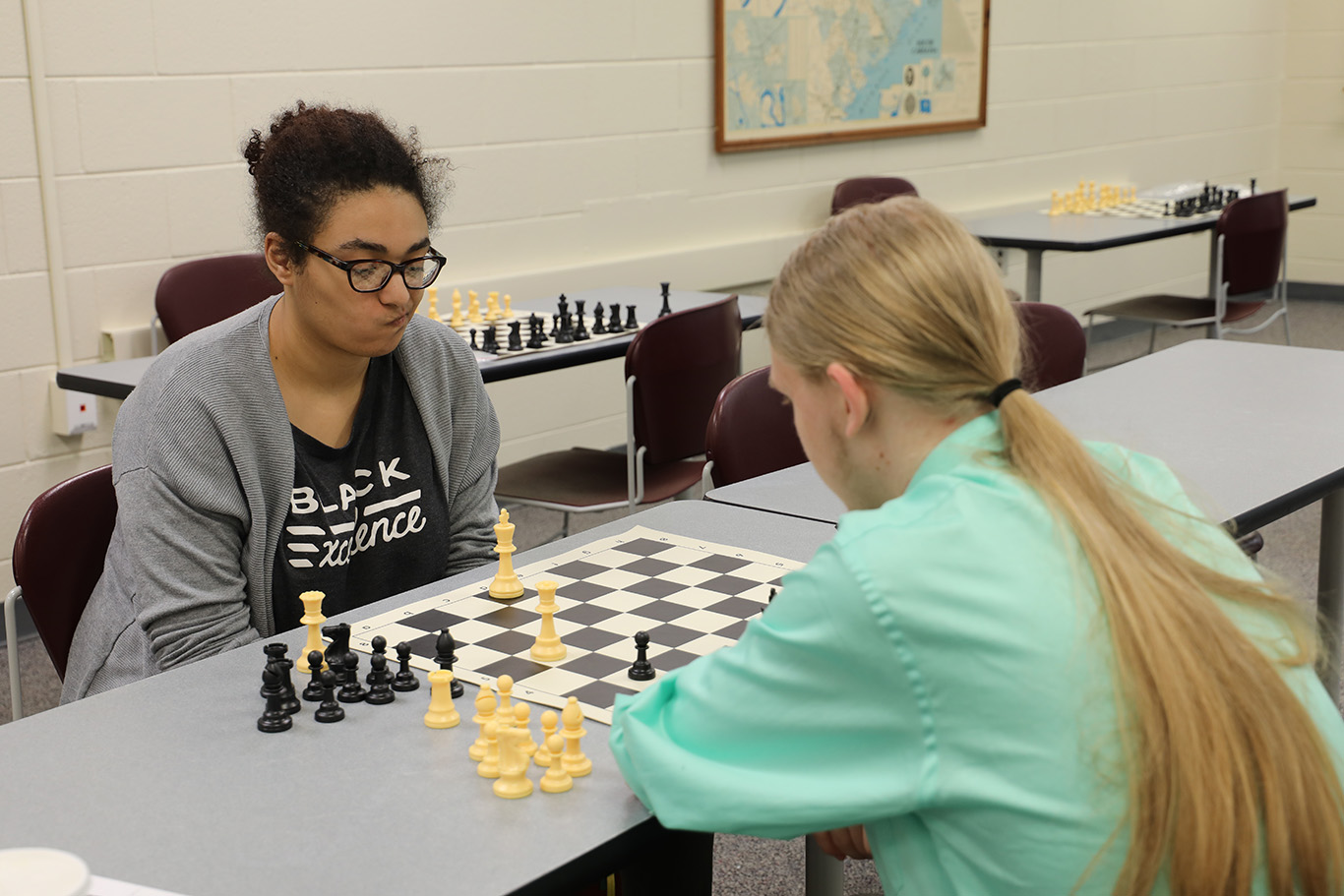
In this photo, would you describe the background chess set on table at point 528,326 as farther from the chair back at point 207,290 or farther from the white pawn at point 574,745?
the white pawn at point 574,745

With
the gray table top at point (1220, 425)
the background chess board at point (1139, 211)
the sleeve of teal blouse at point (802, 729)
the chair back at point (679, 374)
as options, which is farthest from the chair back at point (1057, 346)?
the background chess board at point (1139, 211)

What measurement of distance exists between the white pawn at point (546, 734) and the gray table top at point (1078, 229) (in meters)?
4.06

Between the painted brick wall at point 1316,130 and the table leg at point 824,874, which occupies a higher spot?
the painted brick wall at point 1316,130

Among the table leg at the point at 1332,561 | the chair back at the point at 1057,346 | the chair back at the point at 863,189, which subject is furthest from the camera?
the chair back at the point at 863,189

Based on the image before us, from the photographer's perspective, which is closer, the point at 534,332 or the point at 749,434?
the point at 749,434

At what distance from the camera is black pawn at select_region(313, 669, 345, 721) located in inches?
54.6

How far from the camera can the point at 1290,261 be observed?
8570 mm

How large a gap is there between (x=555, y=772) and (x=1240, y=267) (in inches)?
183

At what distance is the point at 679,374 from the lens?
126 inches

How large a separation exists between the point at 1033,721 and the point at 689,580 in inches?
32.0

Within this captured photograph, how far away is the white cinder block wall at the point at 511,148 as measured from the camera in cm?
346

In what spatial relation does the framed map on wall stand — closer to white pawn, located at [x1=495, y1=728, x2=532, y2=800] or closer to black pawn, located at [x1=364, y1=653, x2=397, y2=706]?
black pawn, located at [x1=364, y1=653, x2=397, y2=706]

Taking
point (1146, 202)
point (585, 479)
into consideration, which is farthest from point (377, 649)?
point (1146, 202)

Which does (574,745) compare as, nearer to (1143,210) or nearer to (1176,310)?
(1176,310)
